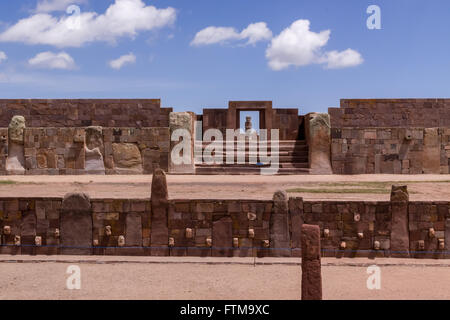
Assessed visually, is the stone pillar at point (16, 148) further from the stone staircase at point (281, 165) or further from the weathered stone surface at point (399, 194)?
the weathered stone surface at point (399, 194)

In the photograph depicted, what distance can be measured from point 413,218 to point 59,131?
10725 mm

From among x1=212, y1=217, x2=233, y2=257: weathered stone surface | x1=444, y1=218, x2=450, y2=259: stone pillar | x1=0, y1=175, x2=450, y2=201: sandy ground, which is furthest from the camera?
x1=0, y1=175, x2=450, y2=201: sandy ground

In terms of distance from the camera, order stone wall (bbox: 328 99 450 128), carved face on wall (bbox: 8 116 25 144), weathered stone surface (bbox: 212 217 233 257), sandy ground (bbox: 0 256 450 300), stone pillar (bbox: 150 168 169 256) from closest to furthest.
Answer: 1. sandy ground (bbox: 0 256 450 300)
2. weathered stone surface (bbox: 212 217 233 257)
3. stone pillar (bbox: 150 168 169 256)
4. carved face on wall (bbox: 8 116 25 144)
5. stone wall (bbox: 328 99 450 128)

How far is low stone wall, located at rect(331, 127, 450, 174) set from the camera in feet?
50.5

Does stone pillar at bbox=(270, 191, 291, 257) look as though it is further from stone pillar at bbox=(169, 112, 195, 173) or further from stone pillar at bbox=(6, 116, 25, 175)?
stone pillar at bbox=(6, 116, 25, 175)

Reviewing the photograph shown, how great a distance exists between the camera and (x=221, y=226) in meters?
8.72

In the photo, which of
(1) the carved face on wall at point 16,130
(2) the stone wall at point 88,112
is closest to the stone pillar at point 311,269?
(2) the stone wall at point 88,112

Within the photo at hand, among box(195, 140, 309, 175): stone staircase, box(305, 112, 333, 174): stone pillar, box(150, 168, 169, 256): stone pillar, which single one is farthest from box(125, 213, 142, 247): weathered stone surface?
box(305, 112, 333, 174): stone pillar

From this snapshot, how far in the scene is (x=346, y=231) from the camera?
8.62 m

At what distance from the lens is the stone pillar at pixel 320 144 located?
15.3 metres

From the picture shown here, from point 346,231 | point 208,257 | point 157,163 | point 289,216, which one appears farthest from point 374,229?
point 157,163

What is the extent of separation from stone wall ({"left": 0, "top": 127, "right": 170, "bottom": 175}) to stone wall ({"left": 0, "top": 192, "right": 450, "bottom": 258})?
21.0ft

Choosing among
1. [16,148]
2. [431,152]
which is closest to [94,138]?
[16,148]

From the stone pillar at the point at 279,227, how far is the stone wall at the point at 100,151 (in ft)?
23.6
